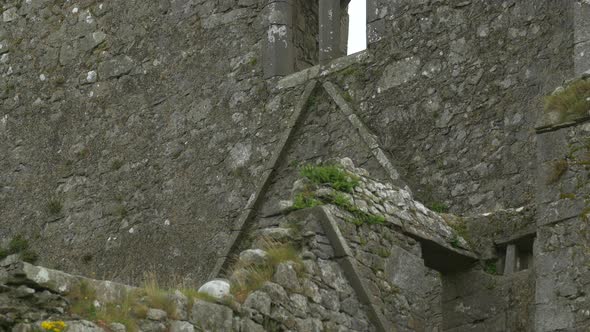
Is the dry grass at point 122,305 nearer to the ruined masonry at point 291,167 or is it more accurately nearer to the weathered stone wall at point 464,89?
the ruined masonry at point 291,167

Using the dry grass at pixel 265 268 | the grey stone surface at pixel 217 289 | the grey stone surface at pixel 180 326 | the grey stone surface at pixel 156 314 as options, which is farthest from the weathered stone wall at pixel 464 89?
the grey stone surface at pixel 156 314

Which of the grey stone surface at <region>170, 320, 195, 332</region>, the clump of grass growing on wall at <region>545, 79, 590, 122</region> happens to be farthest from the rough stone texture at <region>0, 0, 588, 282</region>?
the grey stone surface at <region>170, 320, 195, 332</region>

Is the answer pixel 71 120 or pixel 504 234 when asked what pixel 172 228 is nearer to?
pixel 71 120

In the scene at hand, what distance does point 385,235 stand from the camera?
47.0 feet

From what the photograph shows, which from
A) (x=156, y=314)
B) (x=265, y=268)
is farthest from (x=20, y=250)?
(x=156, y=314)

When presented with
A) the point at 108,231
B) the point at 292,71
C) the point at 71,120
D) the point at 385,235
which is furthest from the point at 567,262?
the point at 71,120

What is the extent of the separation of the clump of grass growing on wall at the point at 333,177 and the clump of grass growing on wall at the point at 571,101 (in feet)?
6.27

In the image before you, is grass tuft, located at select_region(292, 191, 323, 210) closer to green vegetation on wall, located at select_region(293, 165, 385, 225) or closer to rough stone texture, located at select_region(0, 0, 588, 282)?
green vegetation on wall, located at select_region(293, 165, 385, 225)

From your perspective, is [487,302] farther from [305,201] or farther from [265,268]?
[265,268]

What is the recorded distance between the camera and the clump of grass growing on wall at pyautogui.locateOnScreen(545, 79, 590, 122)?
13055 millimetres

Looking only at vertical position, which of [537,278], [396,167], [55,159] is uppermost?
[55,159]

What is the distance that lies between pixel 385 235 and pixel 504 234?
1.09 m

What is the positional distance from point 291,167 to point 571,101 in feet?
20.0

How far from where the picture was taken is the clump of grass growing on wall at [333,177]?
14.3m
